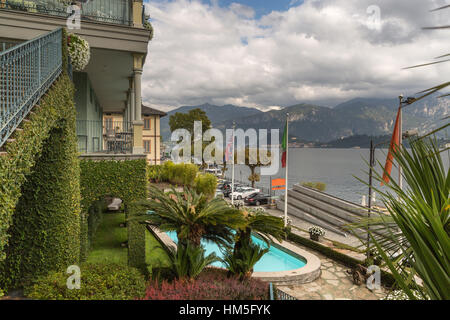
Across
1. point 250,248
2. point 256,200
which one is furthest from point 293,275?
point 256,200

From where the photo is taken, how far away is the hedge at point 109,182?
9891mm

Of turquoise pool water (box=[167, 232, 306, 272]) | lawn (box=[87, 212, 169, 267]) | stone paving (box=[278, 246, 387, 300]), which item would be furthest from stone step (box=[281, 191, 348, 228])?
lawn (box=[87, 212, 169, 267])

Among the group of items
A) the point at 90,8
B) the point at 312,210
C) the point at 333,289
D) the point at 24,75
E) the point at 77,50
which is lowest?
the point at 333,289

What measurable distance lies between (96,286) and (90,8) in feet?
35.5

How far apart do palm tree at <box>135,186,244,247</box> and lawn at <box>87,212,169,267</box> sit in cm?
237

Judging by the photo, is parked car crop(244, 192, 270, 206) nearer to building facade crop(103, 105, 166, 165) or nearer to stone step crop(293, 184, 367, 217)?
stone step crop(293, 184, 367, 217)

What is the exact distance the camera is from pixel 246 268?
344 inches

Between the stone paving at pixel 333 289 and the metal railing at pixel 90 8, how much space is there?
12.4 m

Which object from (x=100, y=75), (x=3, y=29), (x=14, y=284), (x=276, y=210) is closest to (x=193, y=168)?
(x=276, y=210)

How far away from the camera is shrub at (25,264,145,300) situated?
5.59 m

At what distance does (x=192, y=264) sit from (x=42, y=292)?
3450mm

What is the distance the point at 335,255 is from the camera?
44.2ft
